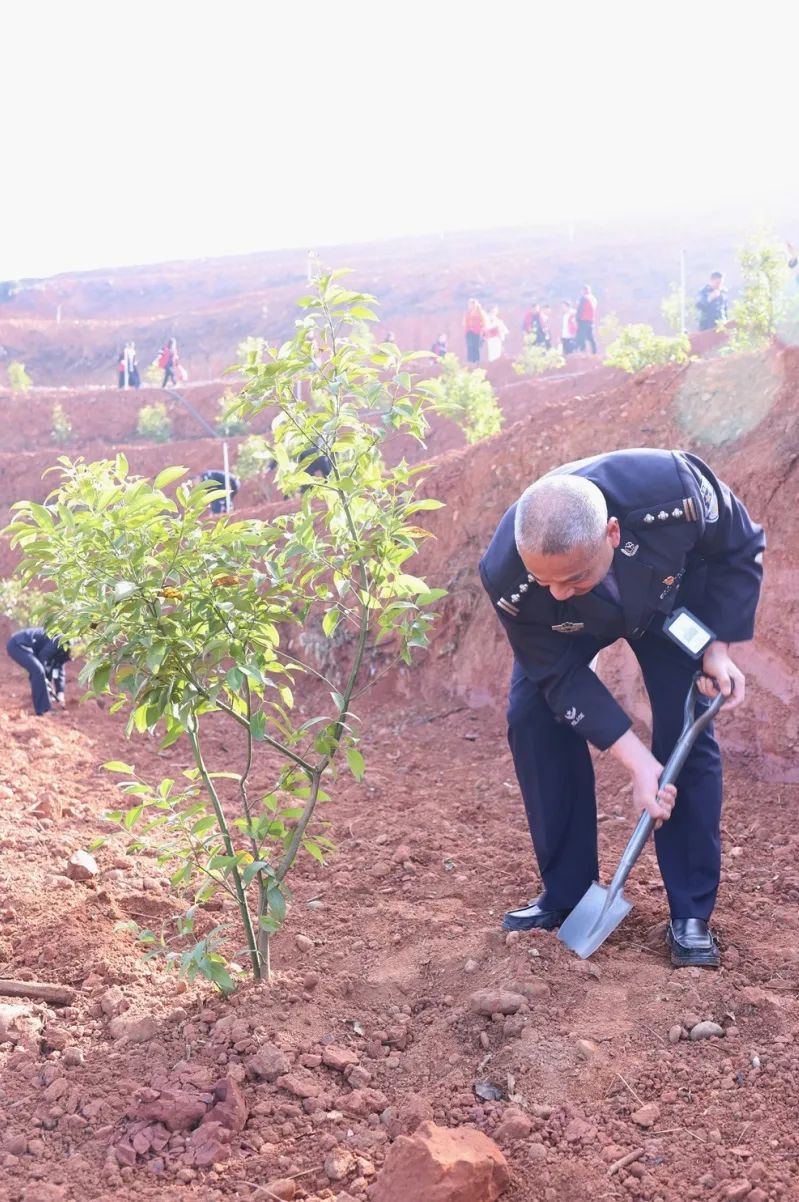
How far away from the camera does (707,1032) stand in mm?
2430

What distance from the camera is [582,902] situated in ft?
9.48

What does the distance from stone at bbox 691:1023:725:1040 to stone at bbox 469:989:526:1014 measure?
406mm

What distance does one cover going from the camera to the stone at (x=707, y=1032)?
2426 millimetres

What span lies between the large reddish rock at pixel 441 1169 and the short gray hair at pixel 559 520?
1165mm

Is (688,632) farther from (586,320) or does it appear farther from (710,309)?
(586,320)

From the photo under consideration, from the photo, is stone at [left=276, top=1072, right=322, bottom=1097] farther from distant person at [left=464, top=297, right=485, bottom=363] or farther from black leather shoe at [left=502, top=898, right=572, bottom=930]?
distant person at [left=464, top=297, right=485, bottom=363]

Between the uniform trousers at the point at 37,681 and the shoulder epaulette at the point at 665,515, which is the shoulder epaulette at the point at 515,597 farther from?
the uniform trousers at the point at 37,681

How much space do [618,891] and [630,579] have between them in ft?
2.83

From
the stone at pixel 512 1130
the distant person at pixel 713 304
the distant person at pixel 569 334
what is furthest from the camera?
the distant person at pixel 569 334

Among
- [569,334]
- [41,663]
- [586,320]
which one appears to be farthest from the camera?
[569,334]

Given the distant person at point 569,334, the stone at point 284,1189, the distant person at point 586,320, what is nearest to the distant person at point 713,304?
the distant person at point 586,320

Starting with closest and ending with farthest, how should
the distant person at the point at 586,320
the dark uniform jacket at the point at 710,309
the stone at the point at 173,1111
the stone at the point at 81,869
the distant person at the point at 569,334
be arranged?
the stone at the point at 173,1111, the stone at the point at 81,869, the dark uniform jacket at the point at 710,309, the distant person at the point at 586,320, the distant person at the point at 569,334

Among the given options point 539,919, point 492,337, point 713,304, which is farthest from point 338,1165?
point 492,337

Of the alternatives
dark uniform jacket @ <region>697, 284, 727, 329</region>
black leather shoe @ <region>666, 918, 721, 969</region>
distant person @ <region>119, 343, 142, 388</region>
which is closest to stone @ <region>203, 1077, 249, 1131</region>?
black leather shoe @ <region>666, 918, 721, 969</region>
